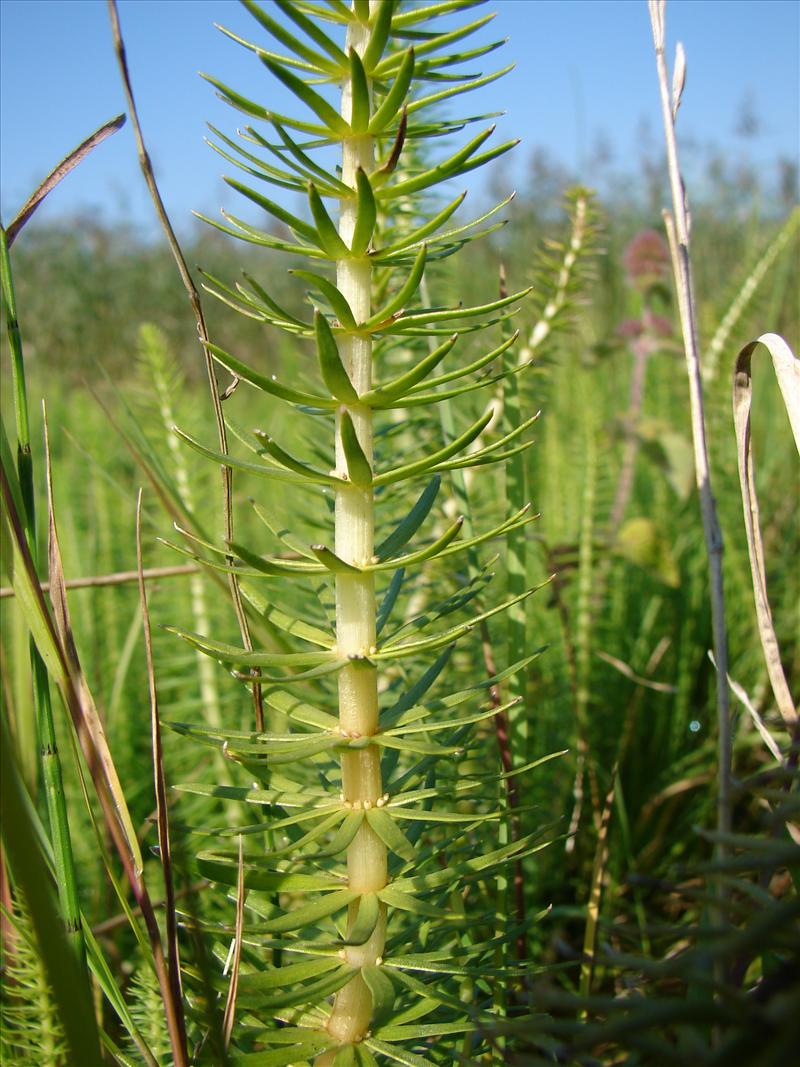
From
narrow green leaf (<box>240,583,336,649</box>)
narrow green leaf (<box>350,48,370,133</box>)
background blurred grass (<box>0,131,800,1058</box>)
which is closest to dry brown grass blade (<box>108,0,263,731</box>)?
narrow green leaf (<box>240,583,336,649</box>)

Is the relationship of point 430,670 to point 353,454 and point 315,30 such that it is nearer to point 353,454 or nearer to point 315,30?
point 353,454

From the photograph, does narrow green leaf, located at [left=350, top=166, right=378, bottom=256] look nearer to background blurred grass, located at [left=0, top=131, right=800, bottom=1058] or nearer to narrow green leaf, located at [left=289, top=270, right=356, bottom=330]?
narrow green leaf, located at [left=289, top=270, right=356, bottom=330]

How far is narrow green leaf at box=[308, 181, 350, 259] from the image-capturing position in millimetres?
344

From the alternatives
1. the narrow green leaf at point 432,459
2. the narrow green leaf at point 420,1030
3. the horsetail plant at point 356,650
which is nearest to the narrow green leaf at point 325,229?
the horsetail plant at point 356,650

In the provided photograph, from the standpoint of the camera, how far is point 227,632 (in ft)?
3.69

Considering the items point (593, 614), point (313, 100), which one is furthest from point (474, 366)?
point (593, 614)

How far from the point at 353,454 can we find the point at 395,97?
0.16m

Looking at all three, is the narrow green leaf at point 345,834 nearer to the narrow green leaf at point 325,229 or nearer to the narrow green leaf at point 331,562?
the narrow green leaf at point 331,562

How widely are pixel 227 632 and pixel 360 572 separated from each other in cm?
77

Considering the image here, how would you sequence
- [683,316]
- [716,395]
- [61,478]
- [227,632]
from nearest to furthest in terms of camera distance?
[683,316] < [227,632] < [716,395] < [61,478]

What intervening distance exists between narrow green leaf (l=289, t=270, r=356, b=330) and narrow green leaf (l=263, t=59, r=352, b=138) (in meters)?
0.08

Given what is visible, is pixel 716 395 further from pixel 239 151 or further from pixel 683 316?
pixel 239 151

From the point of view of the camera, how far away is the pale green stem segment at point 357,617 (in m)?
0.39

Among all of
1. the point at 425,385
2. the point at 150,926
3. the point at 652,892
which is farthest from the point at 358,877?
the point at 652,892
